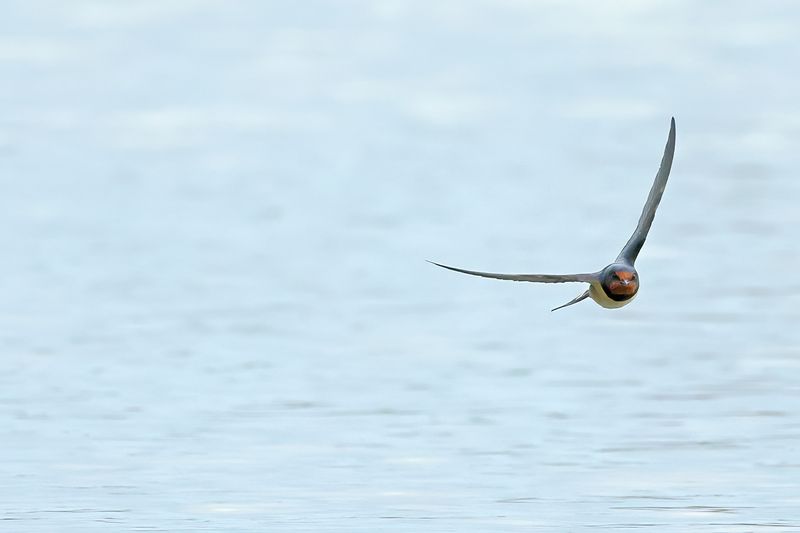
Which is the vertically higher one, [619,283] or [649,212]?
[649,212]

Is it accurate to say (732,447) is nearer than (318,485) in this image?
No

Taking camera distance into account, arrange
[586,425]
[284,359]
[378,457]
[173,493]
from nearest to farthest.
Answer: [173,493], [378,457], [586,425], [284,359]

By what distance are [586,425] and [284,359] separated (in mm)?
3569

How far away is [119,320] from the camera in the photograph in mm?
19281

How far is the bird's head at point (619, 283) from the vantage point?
9.62 m

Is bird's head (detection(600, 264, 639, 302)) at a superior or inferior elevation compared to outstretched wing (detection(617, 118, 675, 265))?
inferior

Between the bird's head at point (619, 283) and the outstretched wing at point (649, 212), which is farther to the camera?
the outstretched wing at point (649, 212)

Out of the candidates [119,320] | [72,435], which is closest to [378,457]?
[72,435]

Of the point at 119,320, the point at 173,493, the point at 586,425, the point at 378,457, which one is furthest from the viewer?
the point at 119,320

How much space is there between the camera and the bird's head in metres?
9.62

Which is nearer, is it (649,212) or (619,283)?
(619,283)

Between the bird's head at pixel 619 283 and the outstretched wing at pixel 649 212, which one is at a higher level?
the outstretched wing at pixel 649 212

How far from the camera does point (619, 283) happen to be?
31.6ft

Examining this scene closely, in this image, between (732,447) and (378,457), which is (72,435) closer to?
(378,457)
